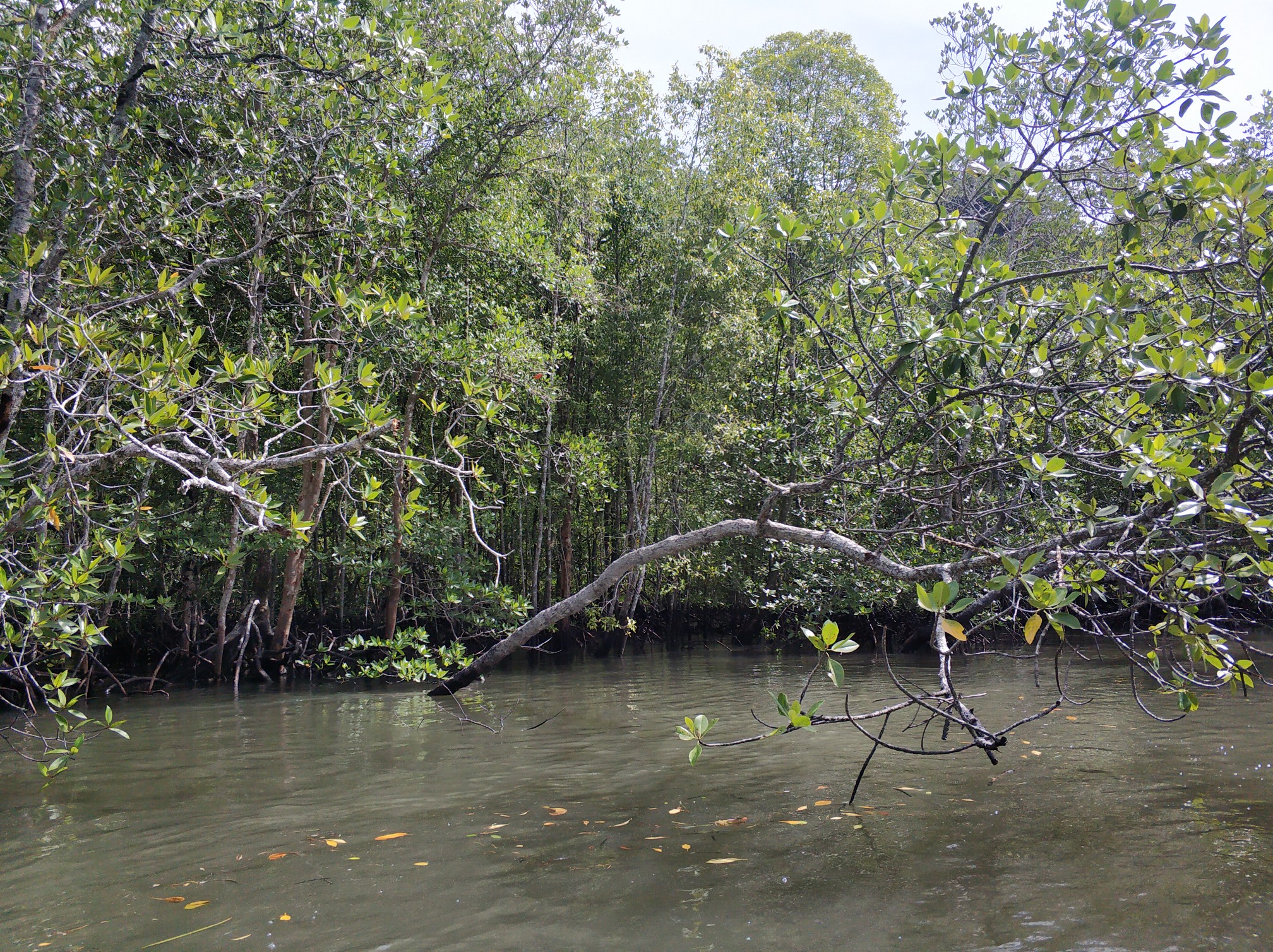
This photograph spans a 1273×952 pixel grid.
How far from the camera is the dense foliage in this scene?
3.08 m

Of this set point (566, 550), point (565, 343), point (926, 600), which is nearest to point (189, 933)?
point (926, 600)

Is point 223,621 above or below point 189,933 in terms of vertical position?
above

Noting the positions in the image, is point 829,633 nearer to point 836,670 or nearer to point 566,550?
point 836,670

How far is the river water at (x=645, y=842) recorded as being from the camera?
8.75 feet

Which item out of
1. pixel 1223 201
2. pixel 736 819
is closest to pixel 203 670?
pixel 736 819

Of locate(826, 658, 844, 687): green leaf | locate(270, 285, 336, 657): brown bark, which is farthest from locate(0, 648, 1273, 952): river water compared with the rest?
locate(270, 285, 336, 657): brown bark

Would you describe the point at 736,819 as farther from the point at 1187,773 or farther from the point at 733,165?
the point at 733,165

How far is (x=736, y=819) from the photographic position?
3.92 metres

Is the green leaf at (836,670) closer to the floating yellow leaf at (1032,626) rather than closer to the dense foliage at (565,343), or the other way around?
the dense foliage at (565,343)

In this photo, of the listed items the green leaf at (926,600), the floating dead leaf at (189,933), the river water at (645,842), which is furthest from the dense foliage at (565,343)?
the floating dead leaf at (189,933)

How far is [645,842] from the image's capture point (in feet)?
11.7

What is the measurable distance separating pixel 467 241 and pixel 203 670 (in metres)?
6.00

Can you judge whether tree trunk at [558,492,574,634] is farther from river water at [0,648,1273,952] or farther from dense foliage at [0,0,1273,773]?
river water at [0,648,1273,952]

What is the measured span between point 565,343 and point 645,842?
30.2 ft
